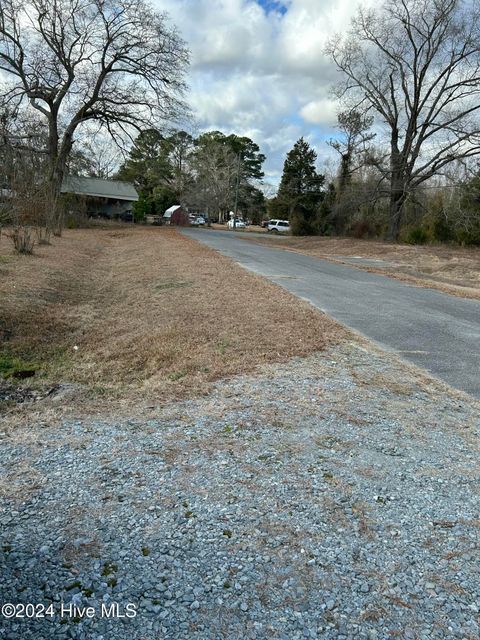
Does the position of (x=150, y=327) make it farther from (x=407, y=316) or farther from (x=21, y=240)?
(x=21, y=240)

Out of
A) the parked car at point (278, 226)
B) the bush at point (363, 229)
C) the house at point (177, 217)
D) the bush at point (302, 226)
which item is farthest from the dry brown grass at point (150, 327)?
the house at point (177, 217)

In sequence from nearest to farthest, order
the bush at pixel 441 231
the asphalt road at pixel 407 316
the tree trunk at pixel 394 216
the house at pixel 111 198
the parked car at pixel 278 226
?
the asphalt road at pixel 407 316 < the bush at pixel 441 231 < the tree trunk at pixel 394 216 < the house at pixel 111 198 < the parked car at pixel 278 226

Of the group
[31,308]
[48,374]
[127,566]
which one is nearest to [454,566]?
[127,566]

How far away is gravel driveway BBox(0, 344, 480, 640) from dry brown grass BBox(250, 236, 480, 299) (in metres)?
9.38

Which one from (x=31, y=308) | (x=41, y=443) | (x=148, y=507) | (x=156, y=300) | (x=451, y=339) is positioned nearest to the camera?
(x=148, y=507)

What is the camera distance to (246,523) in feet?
8.10

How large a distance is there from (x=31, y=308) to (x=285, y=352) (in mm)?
4372

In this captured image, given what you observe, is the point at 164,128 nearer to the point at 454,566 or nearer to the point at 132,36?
the point at 132,36

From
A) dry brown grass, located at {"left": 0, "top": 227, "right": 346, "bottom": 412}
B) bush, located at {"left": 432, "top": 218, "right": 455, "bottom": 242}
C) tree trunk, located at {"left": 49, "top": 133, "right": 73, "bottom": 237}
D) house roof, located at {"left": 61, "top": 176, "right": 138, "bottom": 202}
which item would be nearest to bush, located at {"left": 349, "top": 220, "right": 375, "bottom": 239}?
bush, located at {"left": 432, "top": 218, "right": 455, "bottom": 242}

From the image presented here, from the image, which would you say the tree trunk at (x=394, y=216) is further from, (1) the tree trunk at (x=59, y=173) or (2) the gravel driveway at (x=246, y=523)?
(2) the gravel driveway at (x=246, y=523)

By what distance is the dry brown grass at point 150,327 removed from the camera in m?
4.83

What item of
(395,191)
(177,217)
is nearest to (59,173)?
(395,191)

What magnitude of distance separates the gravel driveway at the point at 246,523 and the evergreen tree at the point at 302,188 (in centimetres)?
3928

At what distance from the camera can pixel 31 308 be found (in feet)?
24.6
